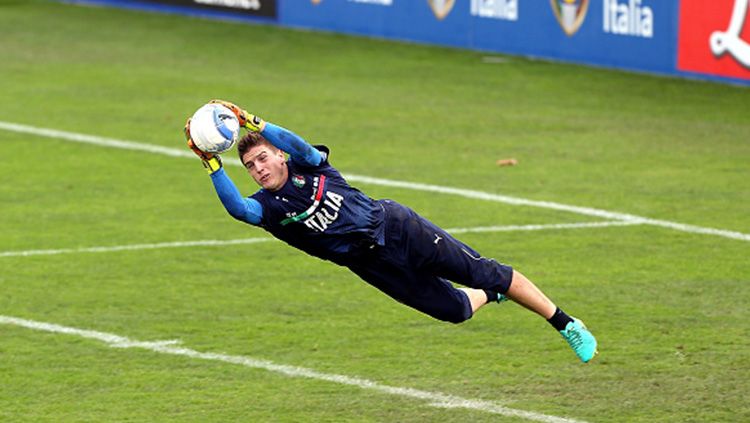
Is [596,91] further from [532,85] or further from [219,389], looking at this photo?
[219,389]

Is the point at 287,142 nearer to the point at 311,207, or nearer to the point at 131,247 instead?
the point at 311,207

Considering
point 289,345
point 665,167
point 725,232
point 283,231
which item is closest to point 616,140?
point 665,167

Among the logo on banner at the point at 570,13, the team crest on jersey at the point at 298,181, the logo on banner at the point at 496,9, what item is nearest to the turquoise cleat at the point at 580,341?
the team crest on jersey at the point at 298,181

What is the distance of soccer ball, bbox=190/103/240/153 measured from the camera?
9719 mm

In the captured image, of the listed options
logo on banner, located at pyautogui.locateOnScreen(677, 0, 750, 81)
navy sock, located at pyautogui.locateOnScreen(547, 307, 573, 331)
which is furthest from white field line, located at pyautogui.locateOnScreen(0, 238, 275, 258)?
logo on banner, located at pyautogui.locateOnScreen(677, 0, 750, 81)

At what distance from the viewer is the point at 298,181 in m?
10.1

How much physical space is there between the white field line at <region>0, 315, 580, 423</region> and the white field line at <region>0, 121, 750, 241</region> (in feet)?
17.0

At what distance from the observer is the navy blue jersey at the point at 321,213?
10.0 m

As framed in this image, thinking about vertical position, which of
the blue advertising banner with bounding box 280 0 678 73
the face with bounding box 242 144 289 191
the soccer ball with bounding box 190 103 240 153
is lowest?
the blue advertising banner with bounding box 280 0 678 73

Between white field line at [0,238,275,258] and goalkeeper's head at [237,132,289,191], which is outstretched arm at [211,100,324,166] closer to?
goalkeeper's head at [237,132,289,191]

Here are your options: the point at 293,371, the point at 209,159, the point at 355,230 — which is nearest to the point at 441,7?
the point at 293,371

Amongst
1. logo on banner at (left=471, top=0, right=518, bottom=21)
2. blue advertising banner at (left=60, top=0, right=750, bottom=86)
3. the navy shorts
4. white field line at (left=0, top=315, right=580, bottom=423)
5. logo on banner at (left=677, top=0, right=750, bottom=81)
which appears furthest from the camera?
logo on banner at (left=471, top=0, right=518, bottom=21)

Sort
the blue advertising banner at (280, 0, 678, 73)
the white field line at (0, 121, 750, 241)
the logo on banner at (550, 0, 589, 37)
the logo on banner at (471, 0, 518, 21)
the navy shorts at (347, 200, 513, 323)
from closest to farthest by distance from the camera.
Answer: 1. the navy shorts at (347, 200, 513, 323)
2. the white field line at (0, 121, 750, 241)
3. the blue advertising banner at (280, 0, 678, 73)
4. the logo on banner at (550, 0, 589, 37)
5. the logo on banner at (471, 0, 518, 21)

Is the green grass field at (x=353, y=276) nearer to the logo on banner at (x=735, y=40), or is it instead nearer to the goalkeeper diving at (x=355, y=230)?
the logo on banner at (x=735, y=40)
